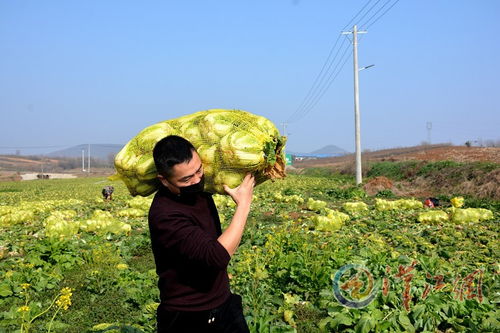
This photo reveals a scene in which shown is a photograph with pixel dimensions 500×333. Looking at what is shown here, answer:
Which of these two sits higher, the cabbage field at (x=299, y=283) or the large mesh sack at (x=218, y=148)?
the large mesh sack at (x=218, y=148)

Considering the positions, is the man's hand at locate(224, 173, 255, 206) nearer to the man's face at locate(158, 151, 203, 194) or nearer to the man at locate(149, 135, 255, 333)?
the man at locate(149, 135, 255, 333)

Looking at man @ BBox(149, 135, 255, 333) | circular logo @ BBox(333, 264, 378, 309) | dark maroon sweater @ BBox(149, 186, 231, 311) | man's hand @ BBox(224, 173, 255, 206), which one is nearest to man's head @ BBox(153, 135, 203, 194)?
man @ BBox(149, 135, 255, 333)

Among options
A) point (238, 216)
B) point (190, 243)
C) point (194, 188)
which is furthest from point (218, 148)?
point (190, 243)

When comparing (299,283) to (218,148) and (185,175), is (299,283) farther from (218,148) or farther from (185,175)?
(185,175)

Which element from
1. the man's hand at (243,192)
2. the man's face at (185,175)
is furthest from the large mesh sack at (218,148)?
the man's face at (185,175)

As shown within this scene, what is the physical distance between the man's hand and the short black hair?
37 cm

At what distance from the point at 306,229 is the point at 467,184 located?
12.3 metres

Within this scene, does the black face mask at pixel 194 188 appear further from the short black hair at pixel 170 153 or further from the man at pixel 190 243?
the short black hair at pixel 170 153

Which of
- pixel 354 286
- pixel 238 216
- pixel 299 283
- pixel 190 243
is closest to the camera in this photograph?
pixel 190 243

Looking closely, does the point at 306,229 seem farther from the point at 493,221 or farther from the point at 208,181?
the point at 208,181

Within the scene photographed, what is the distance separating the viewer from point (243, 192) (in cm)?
299

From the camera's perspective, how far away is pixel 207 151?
3045 mm

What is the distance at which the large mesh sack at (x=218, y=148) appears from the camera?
2986 millimetres

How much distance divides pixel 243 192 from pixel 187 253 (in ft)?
1.71
